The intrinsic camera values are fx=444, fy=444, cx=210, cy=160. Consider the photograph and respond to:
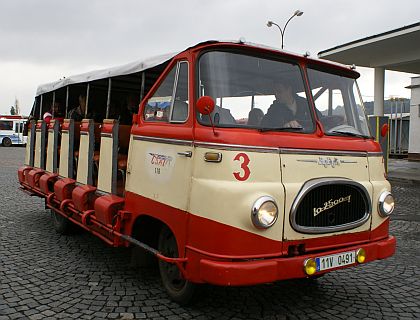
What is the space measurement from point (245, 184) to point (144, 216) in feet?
4.71

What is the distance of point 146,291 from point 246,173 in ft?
6.04

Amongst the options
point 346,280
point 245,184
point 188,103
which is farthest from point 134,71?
point 346,280

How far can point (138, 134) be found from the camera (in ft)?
14.9

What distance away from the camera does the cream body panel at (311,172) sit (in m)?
3.52

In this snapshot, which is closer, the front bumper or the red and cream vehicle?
the front bumper

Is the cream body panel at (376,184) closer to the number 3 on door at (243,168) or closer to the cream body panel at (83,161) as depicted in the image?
the number 3 on door at (243,168)

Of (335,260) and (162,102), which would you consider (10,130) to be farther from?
(335,260)

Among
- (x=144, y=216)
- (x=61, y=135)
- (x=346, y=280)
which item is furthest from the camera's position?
(x=61, y=135)

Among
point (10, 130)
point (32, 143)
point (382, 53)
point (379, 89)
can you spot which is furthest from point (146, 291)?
point (10, 130)

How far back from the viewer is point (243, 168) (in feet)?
11.2

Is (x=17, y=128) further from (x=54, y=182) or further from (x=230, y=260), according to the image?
(x=230, y=260)

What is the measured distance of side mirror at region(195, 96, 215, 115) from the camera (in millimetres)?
3400

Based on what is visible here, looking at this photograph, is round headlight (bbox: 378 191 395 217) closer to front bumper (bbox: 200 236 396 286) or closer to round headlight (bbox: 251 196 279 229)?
front bumper (bbox: 200 236 396 286)

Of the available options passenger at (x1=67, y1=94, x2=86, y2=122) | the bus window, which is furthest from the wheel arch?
the bus window
